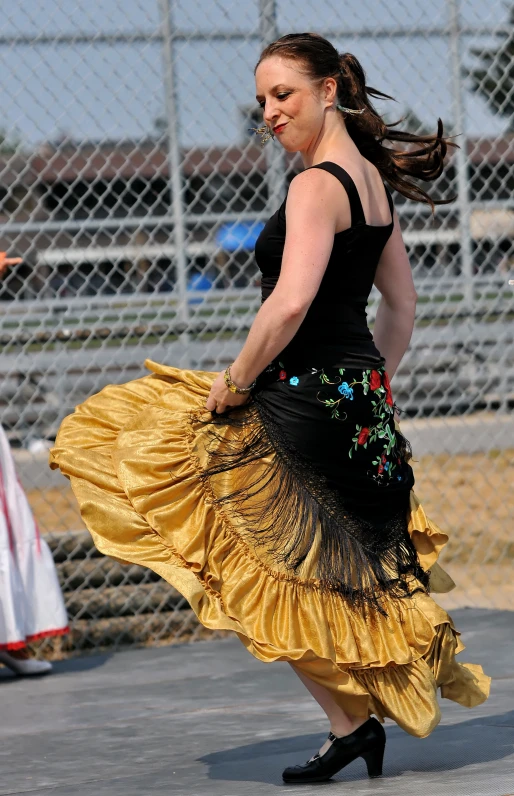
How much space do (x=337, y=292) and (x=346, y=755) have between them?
118 cm

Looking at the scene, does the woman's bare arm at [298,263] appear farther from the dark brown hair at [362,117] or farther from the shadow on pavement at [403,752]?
the shadow on pavement at [403,752]

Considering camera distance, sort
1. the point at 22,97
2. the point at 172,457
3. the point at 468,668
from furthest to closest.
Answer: the point at 22,97
the point at 468,668
the point at 172,457

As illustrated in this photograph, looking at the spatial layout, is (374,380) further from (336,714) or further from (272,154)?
(272,154)

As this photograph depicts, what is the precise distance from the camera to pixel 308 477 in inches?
128

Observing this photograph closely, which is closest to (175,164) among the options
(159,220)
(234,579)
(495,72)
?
(159,220)

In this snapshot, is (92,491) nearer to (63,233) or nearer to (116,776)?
(116,776)

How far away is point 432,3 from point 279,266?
3.73 meters

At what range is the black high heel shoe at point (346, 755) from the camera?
129 inches

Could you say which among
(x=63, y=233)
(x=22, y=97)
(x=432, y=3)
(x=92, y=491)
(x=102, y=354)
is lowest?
(x=92, y=491)

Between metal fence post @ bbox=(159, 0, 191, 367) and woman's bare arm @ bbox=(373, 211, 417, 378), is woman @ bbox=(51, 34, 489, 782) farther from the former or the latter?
metal fence post @ bbox=(159, 0, 191, 367)

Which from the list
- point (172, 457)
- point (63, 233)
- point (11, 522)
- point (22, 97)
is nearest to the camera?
point (172, 457)

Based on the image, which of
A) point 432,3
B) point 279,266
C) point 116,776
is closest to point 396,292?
point 279,266

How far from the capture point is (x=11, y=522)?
5.07 metres

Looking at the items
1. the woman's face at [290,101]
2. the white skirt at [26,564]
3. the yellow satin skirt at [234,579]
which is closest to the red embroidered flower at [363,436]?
the yellow satin skirt at [234,579]
